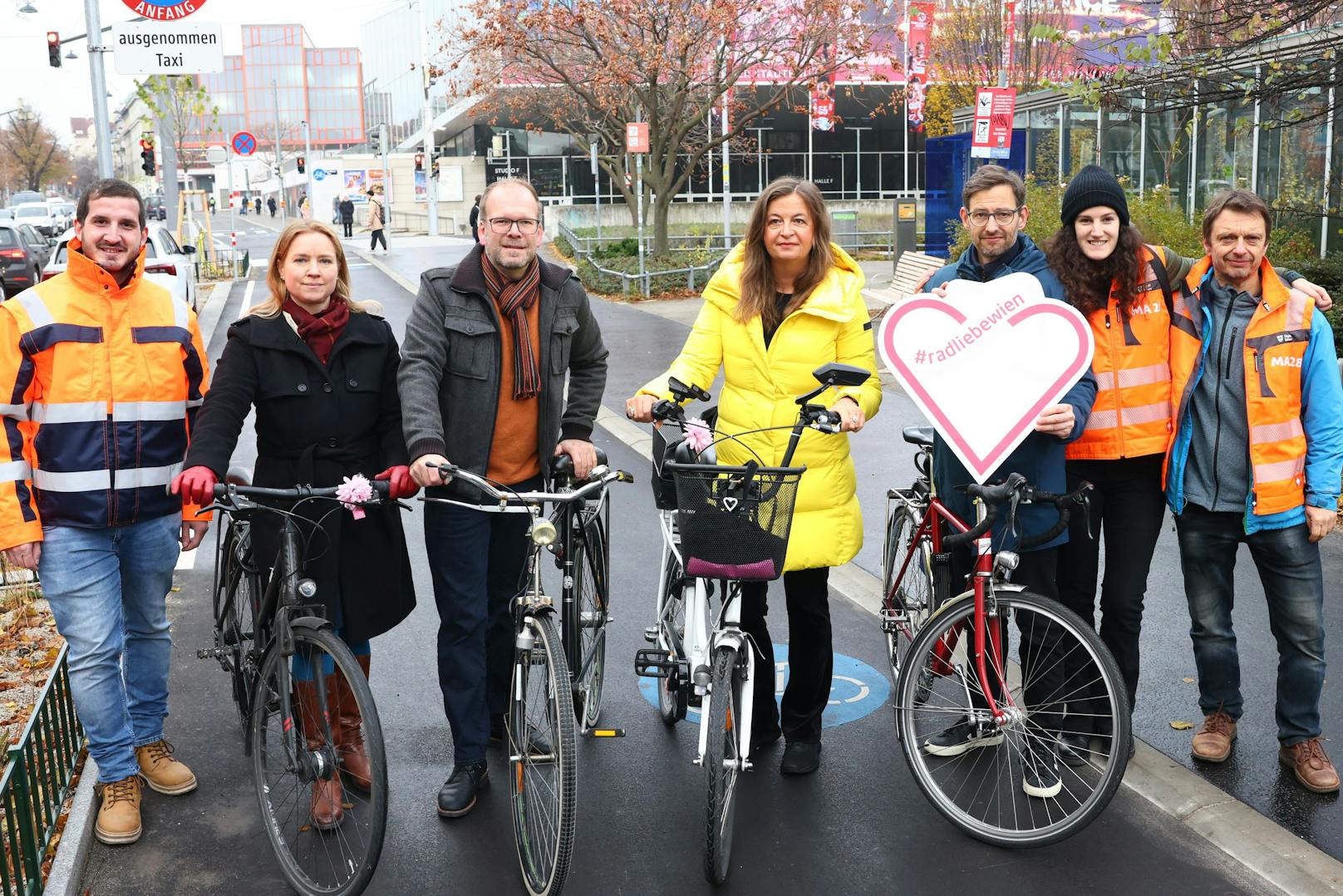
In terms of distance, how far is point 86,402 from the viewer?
4215 mm

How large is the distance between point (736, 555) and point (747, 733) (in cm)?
58

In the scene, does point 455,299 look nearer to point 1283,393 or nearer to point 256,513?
point 256,513

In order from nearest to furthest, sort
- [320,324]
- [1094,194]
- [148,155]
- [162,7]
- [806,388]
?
[320,324], [1094,194], [806,388], [162,7], [148,155]

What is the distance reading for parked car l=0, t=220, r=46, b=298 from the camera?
26.4 meters

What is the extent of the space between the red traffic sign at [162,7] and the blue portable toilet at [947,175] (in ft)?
41.6

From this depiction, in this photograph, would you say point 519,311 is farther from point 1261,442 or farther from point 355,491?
point 1261,442

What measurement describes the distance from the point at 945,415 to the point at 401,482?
5.92 ft

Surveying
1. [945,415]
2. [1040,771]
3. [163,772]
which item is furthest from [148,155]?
[1040,771]

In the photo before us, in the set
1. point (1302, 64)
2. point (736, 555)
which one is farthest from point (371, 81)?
point (736, 555)

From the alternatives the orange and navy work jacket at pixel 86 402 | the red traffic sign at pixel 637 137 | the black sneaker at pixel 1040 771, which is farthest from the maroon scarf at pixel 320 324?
the red traffic sign at pixel 637 137

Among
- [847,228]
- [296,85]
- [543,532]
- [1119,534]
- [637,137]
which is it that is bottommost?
[1119,534]

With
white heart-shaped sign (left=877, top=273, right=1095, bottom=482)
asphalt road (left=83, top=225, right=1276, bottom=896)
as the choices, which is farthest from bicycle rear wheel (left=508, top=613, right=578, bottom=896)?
white heart-shaped sign (left=877, top=273, right=1095, bottom=482)

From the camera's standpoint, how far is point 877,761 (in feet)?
16.2

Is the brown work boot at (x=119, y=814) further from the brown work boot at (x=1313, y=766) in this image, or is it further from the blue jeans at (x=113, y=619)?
the brown work boot at (x=1313, y=766)
